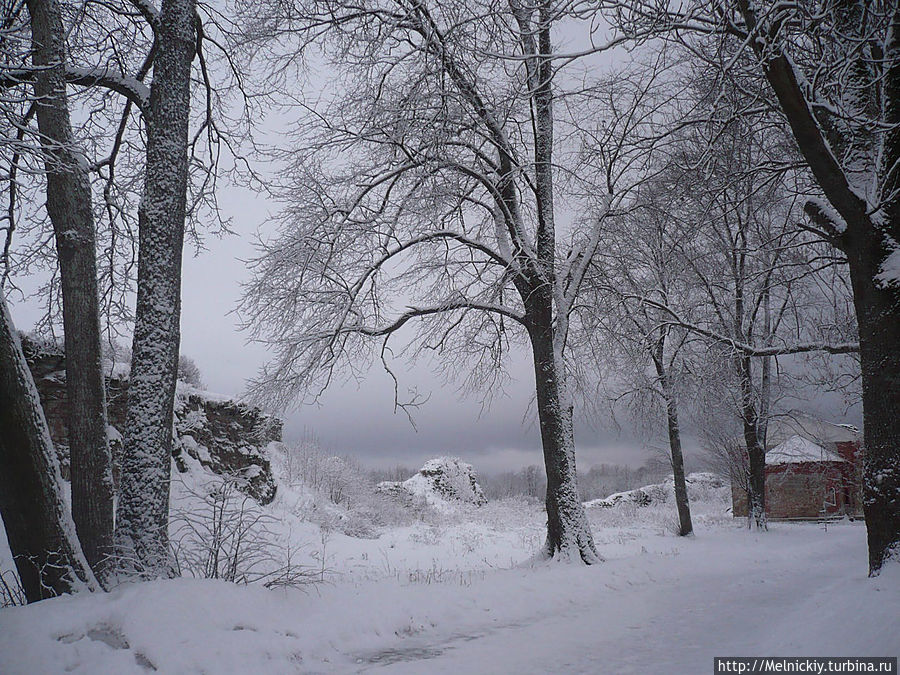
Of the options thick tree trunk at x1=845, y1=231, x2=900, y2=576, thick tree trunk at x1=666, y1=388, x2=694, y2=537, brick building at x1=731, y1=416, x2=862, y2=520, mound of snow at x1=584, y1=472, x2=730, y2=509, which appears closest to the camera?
thick tree trunk at x1=845, y1=231, x2=900, y2=576

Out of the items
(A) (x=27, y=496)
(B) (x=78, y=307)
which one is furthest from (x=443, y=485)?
(A) (x=27, y=496)

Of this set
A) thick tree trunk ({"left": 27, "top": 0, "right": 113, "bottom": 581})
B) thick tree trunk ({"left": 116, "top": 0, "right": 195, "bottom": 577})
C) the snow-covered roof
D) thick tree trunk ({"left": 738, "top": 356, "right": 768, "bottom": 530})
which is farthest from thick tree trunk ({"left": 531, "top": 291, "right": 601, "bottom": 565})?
the snow-covered roof

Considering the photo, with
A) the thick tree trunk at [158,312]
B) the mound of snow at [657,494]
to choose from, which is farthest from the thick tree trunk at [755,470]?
the mound of snow at [657,494]

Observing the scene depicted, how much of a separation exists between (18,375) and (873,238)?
8.49m

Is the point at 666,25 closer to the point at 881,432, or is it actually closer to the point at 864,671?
the point at 881,432

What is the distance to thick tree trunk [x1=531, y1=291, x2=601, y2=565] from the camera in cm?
898

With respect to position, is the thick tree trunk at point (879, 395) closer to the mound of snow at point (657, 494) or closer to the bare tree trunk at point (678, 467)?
the bare tree trunk at point (678, 467)

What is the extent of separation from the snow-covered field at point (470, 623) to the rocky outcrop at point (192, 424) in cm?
560

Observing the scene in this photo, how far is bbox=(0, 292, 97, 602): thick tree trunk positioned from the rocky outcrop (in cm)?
552

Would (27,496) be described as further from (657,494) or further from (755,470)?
(657,494)

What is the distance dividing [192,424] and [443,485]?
76.8ft

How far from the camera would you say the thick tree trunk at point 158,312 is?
17.1 ft

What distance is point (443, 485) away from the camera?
3572 cm

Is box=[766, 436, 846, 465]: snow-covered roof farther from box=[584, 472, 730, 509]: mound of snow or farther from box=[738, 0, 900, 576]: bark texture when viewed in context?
box=[738, 0, 900, 576]: bark texture
